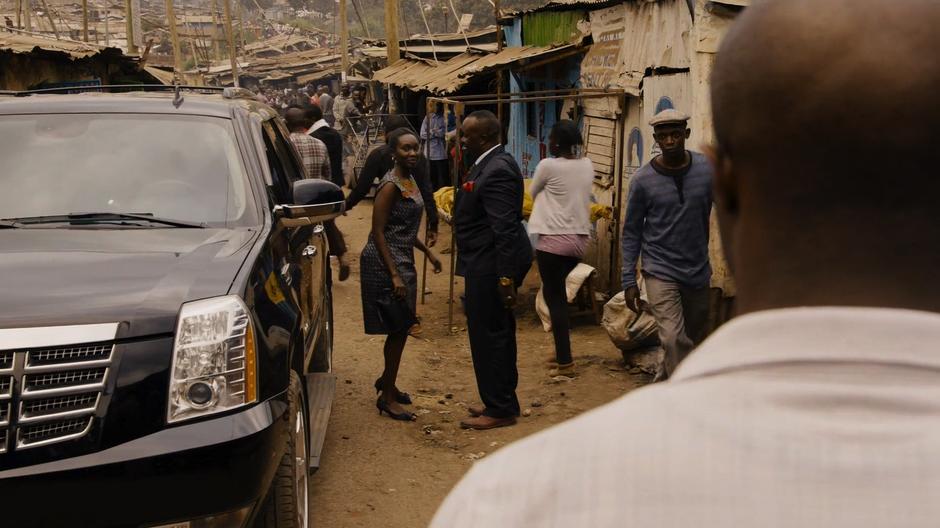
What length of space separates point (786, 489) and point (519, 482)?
23cm

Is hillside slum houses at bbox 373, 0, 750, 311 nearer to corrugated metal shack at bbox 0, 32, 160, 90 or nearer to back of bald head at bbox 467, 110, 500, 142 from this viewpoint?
back of bald head at bbox 467, 110, 500, 142

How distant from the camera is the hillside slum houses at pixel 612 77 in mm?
7832

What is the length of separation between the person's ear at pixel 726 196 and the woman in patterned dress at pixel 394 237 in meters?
5.29

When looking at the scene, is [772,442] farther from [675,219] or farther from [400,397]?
[400,397]

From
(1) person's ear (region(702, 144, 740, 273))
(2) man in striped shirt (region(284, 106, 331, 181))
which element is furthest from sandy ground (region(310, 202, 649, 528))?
(1) person's ear (region(702, 144, 740, 273))

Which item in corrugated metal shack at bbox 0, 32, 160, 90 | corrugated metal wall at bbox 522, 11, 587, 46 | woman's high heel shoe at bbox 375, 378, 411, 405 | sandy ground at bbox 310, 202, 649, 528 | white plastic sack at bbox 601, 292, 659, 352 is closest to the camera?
sandy ground at bbox 310, 202, 649, 528

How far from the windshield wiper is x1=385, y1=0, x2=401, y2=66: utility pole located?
49.4 ft

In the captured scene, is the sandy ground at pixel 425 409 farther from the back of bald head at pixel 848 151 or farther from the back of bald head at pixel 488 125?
the back of bald head at pixel 848 151

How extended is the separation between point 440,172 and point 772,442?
636 inches

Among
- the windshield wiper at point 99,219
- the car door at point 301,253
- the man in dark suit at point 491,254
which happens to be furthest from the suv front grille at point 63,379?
the man in dark suit at point 491,254

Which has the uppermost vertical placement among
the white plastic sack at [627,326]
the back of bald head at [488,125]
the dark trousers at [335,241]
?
the back of bald head at [488,125]

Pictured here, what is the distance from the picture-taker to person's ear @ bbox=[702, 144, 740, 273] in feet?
3.51

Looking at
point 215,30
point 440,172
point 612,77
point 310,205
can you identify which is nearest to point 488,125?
point 310,205

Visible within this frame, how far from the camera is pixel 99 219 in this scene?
4.18 metres
